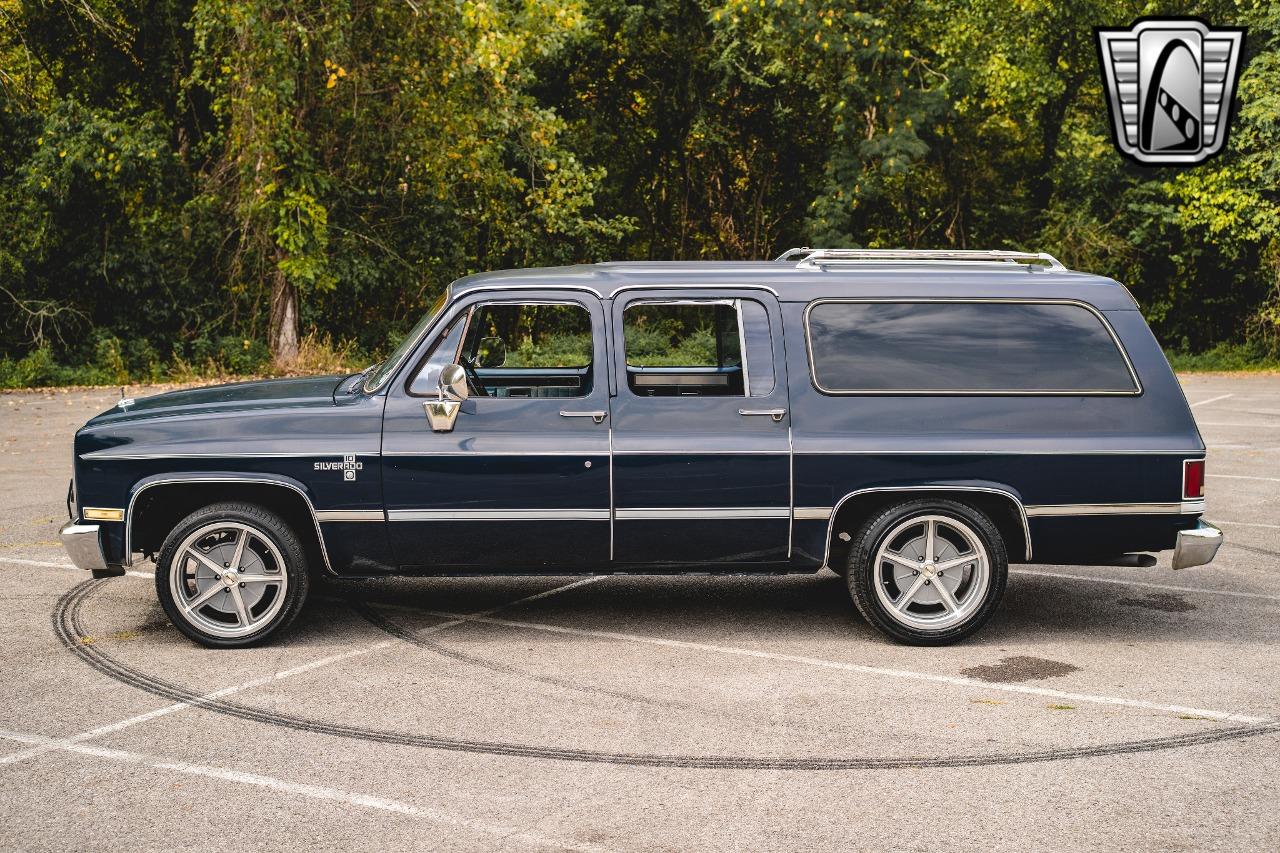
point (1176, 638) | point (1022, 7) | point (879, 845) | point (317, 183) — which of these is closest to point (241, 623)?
point (879, 845)

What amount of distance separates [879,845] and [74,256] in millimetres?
25908

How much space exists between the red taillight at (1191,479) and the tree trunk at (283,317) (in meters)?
21.0

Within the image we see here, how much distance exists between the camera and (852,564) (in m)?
7.14

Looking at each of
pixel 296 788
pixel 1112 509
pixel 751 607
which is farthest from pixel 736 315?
pixel 296 788

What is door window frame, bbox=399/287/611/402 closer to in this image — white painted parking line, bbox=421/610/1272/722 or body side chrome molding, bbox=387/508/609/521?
body side chrome molding, bbox=387/508/609/521

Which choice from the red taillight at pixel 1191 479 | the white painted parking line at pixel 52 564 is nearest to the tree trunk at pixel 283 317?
the white painted parking line at pixel 52 564

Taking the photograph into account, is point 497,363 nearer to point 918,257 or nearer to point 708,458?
point 708,458

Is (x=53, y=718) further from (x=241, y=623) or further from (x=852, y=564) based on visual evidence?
(x=852, y=564)

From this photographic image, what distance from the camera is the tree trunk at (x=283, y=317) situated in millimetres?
26016

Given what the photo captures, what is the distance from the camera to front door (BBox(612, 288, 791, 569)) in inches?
277

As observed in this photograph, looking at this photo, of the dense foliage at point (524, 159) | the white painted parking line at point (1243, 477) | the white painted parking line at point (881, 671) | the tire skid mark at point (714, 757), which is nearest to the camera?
the tire skid mark at point (714, 757)

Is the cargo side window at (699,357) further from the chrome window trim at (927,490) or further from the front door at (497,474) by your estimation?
the chrome window trim at (927,490)

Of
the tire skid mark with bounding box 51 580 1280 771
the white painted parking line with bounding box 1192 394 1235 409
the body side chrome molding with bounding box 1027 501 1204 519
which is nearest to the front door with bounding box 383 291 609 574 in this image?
the tire skid mark with bounding box 51 580 1280 771

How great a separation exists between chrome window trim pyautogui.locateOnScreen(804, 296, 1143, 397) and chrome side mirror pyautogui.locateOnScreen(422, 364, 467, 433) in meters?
1.79
